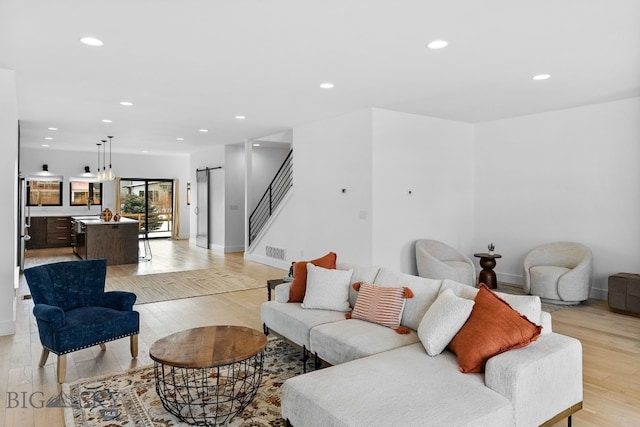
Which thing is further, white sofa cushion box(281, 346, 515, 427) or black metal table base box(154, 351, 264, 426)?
black metal table base box(154, 351, 264, 426)

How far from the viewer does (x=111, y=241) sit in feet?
30.0

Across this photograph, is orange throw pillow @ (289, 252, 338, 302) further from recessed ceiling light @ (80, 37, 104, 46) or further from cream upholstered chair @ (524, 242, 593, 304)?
cream upholstered chair @ (524, 242, 593, 304)

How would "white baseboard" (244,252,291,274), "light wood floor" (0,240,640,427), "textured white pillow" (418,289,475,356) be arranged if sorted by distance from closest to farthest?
"textured white pillow" (418,289,475,356) < "light wood floor" (0,240,640,427) < "white baseboard" (244,252,291,274)

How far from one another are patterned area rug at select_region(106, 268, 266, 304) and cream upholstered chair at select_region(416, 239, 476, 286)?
262cm

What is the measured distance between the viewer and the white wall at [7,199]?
4.44m

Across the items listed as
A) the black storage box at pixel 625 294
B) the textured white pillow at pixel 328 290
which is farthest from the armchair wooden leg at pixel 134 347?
the black storage box at pixel 625 294

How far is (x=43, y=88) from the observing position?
5.25 metres

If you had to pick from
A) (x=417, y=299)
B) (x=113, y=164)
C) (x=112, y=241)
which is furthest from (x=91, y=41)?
(x=113, y=164)

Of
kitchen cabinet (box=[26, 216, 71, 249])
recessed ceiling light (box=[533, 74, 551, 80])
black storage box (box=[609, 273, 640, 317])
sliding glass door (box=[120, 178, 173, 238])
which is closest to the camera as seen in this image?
recessed ceiling light (box=[533, 74, 551, 80])

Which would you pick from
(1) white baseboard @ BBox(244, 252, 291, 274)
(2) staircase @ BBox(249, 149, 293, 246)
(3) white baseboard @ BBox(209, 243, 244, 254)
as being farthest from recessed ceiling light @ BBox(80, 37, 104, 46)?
(3) white baseboard @ BBox(209, 243, 244, 254)

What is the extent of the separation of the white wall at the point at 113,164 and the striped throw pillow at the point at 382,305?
461 inches

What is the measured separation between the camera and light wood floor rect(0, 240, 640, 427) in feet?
9.44

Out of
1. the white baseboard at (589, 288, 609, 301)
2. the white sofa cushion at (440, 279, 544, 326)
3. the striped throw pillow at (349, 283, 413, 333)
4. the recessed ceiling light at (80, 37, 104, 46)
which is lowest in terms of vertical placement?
the white baseboard at (589, 288, 609, 301)

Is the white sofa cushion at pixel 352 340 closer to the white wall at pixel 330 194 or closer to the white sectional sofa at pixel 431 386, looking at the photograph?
the white sectional sofa at pixel 431 386
